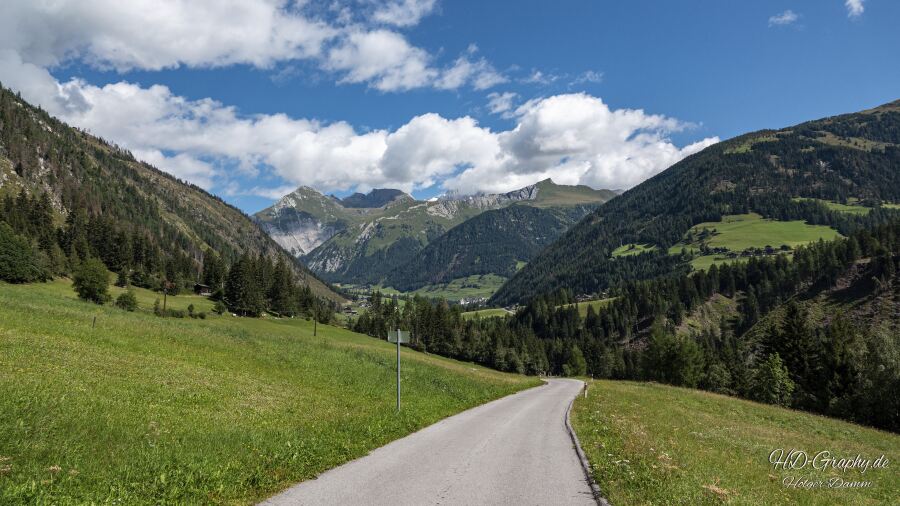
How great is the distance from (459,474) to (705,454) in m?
10.5

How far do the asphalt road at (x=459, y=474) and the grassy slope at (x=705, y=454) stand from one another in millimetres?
1180

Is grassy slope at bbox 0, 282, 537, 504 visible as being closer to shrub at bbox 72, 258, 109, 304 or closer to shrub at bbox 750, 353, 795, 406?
shrub at bbox 750, 353, 795, 406

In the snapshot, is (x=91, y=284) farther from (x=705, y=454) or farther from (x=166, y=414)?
(x=705, y=454)

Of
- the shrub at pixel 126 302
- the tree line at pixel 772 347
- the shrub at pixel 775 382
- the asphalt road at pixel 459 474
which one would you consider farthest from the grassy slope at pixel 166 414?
the shrub at pixel 126 302

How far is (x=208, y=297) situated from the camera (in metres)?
143

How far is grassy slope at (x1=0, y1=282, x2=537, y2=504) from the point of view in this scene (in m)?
10.8

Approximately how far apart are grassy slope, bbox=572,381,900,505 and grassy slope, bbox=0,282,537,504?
882 cm

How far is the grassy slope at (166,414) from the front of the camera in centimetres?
1080

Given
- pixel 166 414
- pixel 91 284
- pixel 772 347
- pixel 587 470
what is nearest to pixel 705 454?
pixel 587 470

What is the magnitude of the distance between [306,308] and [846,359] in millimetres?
141478

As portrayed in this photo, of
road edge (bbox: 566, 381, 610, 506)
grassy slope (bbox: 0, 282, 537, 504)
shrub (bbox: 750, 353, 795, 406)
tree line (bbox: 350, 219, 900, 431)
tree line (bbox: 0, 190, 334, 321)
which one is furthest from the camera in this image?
tree line (bbox: 0, 190, 334, 321)

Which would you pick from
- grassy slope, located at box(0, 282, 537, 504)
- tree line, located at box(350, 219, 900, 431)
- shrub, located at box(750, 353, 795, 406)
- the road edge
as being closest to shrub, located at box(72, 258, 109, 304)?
grassy slope, located at box(0, 282, 537, 504)

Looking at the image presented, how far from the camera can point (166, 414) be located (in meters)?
17.2

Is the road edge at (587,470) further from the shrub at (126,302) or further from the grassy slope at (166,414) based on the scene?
the shrub at (126,302)
